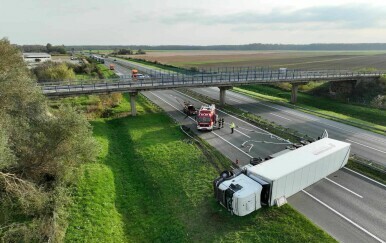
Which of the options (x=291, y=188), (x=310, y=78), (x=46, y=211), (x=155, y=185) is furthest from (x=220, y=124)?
(x=310, y=78)

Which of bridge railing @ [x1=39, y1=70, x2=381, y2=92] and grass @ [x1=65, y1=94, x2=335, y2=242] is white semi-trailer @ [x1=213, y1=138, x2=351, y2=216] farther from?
bridge railing @ [x1=39, y1=70, x2=381, y2=92]

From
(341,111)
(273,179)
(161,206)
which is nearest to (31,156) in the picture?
(161,206)

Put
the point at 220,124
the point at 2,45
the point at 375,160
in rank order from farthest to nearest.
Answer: the point at 2,45 → the point at 220,124 → the point at 375,160

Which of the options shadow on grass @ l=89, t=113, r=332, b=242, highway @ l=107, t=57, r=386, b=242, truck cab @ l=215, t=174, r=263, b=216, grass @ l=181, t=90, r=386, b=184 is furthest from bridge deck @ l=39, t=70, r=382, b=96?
truck cab @ l=215, t=174, r=263, b=216

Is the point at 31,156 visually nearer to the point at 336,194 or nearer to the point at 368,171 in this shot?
the point at 336,194

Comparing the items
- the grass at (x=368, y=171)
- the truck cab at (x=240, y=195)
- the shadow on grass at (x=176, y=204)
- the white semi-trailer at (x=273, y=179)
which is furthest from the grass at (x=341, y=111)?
the truck cab at (x=240, y=195)

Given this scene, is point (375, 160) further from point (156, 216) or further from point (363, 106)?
point (363, 106)
